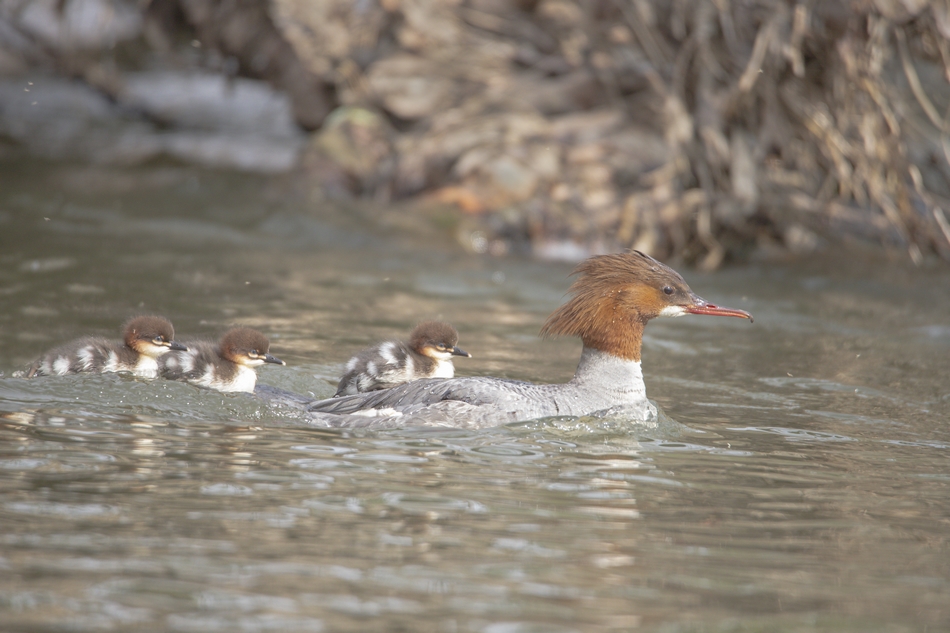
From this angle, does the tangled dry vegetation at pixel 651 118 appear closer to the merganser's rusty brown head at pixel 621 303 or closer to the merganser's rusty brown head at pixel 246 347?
the merganser's rusty brown head at pixel 621 303

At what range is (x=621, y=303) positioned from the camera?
21.5ft

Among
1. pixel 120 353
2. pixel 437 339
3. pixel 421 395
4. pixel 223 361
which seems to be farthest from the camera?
pixel 437 339

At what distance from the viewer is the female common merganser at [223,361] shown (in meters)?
6.94

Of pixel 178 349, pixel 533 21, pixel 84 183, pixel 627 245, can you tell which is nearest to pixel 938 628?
pixel 178 349

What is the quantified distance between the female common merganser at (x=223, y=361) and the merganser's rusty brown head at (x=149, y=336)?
105mm

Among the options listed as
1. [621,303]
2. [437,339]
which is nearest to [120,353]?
[437,339]

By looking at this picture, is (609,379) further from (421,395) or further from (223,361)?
(223,361)

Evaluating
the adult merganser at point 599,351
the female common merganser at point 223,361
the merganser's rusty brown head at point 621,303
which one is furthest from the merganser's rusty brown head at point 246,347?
the merganser's rusty brown head at point 621,303

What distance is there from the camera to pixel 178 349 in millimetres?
6945

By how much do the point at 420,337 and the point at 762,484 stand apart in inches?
101

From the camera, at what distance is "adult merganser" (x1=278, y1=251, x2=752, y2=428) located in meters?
6.34

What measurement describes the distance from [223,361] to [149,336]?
0.47m

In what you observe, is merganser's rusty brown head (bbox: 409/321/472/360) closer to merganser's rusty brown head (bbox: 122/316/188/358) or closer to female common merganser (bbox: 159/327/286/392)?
female common merganser (bbox: 159/327/286/392)

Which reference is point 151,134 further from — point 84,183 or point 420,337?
point 420,337
